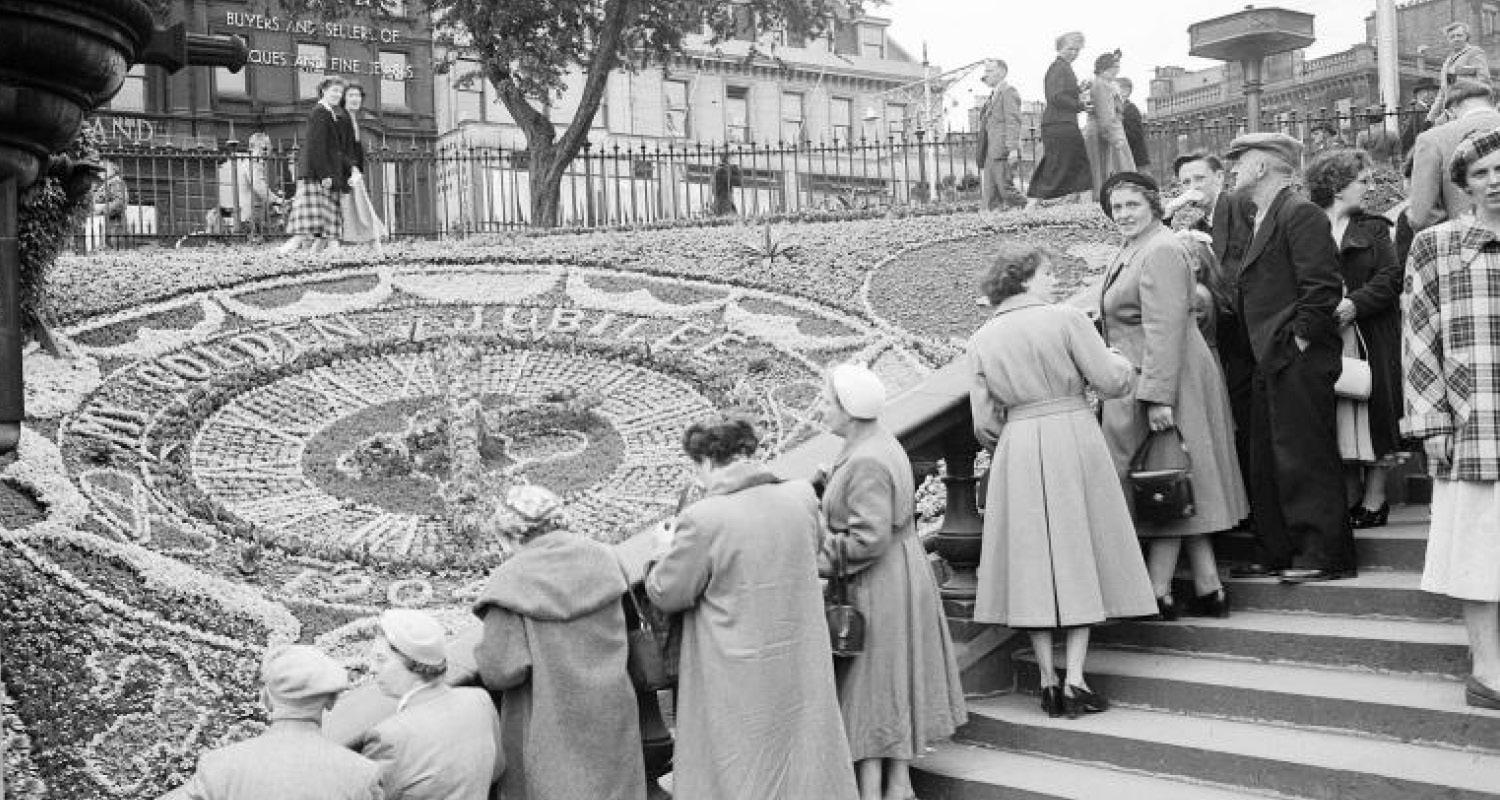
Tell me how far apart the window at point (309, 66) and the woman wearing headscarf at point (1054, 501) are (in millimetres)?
39610

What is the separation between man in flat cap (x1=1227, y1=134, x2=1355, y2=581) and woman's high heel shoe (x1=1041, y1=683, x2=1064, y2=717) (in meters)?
1.13

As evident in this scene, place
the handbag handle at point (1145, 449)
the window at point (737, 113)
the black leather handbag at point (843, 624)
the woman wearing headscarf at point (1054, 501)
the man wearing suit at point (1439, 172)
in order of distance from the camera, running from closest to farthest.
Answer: the black leather handbag at point (843, 624) < the woman wearing headscarf at point (1054, 501) < the handbag handle at point (1145, 449) < the man wearing suit at point (1439, 172) < the window at point (737, 113)

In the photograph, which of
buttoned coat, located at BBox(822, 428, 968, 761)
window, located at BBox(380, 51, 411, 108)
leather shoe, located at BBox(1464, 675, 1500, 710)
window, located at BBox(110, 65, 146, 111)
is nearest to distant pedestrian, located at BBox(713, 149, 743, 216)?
buttoned coat, located at BBox(822, 428, 968, 761)

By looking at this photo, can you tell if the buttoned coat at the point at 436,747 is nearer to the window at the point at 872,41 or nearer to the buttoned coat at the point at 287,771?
the buttoned coat at the point at 287,771

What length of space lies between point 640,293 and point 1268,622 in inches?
331

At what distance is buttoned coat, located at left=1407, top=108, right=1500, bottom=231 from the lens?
6.68 metres

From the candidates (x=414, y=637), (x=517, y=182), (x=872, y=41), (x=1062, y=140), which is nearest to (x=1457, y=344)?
(x=414, y=637)

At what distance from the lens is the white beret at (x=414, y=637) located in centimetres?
463

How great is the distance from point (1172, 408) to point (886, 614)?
1631 millimetres

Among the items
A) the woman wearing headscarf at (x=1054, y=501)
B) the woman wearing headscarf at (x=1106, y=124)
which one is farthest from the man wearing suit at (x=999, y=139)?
the woman wearing headscarf at (x=1054, y=501)

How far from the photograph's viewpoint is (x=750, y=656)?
497 cm

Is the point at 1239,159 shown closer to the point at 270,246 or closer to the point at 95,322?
the point at 95,322

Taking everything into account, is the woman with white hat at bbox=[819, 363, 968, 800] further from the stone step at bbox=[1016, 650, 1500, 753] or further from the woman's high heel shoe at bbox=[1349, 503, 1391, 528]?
the woman's high heel shoe at bbox=[1349, 503, 1391, 528]

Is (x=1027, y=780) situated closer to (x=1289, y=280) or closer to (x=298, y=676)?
(x=1289, y=280)
